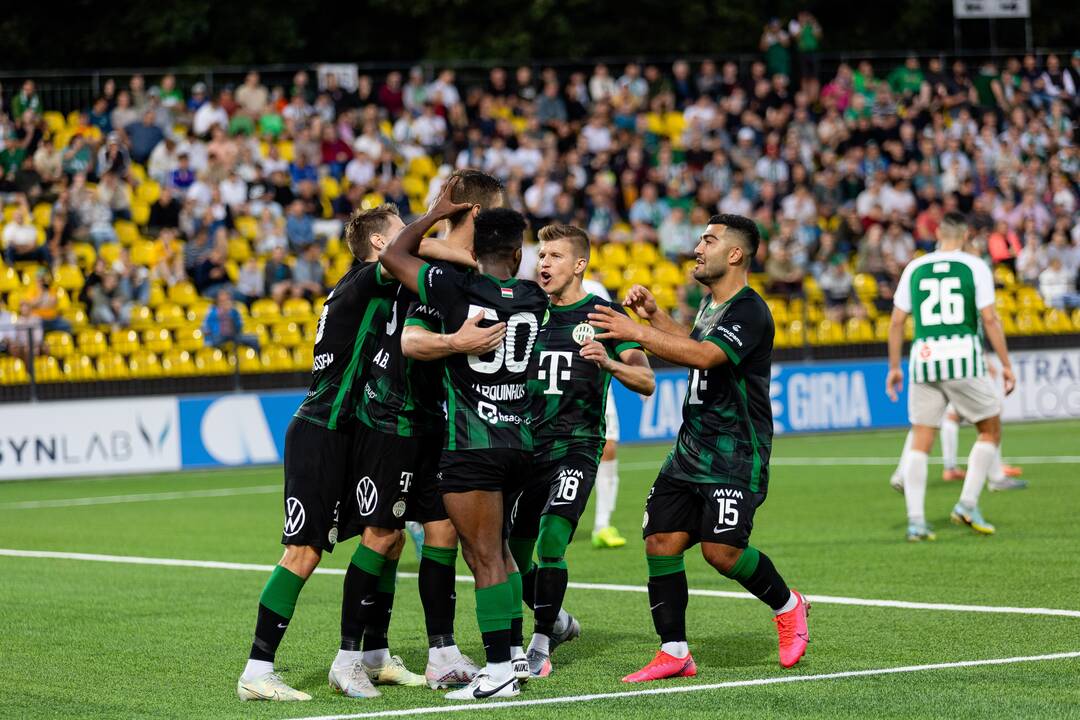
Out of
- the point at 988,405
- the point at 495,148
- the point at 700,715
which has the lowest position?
the point at 700,715

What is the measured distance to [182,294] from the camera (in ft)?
72.6

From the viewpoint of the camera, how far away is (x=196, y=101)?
25.6m

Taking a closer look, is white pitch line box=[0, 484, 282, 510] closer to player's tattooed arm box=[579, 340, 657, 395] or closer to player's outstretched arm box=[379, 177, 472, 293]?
player's tattooed arm box=[579, 340, 657, 395]

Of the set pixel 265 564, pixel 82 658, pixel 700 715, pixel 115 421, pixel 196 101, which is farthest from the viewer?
pixel 196 101

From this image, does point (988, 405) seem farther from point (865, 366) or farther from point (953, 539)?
point (865, 366)

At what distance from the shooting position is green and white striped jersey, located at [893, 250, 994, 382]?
1201 cm

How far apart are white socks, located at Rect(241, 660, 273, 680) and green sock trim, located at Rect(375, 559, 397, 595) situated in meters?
0.64

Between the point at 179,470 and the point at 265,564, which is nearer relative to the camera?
the point at 265,564

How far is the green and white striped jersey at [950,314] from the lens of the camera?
12.0 metres

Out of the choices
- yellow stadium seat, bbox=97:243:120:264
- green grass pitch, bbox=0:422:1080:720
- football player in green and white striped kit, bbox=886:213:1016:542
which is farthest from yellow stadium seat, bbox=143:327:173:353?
A: football player in green and white striped kit, bbox=886:213:1016:542

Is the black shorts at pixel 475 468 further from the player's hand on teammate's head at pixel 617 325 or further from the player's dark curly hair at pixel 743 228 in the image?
the player's dark curly hair at pixel 743 228

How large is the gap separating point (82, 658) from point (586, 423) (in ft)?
9.12

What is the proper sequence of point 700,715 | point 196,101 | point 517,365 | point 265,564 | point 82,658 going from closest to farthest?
point 700,715
point 517,365
point 82,658
point 265,564
point 196,101

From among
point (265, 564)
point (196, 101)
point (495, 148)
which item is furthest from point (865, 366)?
point (265, 564)
